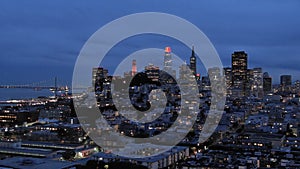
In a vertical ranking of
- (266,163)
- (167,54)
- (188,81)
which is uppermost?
(167,54)

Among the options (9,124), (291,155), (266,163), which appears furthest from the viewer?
(9,124)

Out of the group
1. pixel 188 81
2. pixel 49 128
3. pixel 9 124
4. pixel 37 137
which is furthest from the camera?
pixel 188 81

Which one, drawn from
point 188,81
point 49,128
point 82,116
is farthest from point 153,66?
point 49,128

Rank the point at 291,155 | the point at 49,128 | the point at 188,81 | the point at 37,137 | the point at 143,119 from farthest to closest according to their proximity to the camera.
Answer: the point at 188,81 → the point at 143,119 → the point at 49,128 → the point at 37,137 → the point at 291,155

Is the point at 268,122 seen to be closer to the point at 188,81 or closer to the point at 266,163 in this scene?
the point at 266,163

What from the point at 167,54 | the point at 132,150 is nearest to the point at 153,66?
the point at 167,54

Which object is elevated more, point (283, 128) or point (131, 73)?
point (131, 73)

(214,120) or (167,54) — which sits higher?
(167,54)

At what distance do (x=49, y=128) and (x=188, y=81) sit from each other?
45.9 ft

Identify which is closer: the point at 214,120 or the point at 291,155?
the point at 291,155

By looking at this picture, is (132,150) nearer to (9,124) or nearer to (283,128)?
(283,128)

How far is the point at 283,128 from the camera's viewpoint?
9805mm

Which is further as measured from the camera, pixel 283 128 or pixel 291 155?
pixel 283 128

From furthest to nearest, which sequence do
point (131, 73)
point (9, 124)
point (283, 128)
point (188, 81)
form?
1. point (131, 73)
2. point (188, 81)
3. point (9, 124)
4. point (283, 128)
